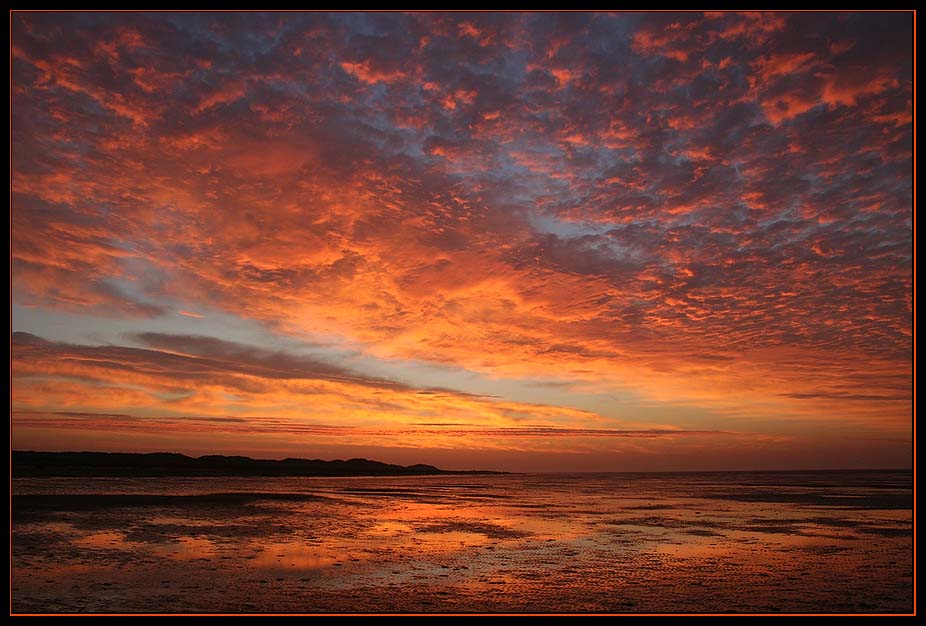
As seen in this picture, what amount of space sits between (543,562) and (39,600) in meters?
14.5

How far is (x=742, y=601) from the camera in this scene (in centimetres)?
1581

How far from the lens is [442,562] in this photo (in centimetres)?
2033

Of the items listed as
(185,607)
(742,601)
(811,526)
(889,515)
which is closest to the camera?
(185,607)

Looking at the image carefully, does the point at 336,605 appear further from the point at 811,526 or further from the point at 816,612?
the point at 811,526

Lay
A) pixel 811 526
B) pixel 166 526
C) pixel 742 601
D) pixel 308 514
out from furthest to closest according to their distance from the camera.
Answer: pixel 308 514 → pixel 811 526 → pixel 166 526 → pixel 742 601

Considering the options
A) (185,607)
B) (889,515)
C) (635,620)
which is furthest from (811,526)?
(185,607)

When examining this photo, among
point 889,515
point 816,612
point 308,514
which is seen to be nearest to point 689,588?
point 816,612

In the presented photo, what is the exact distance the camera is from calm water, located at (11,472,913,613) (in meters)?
15.2

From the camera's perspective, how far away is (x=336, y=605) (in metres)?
14.7

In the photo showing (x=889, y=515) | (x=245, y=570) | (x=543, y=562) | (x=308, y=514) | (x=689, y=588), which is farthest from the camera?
(x=889, y=515)

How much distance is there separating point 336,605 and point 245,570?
5.05 metres

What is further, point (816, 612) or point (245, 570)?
point (245, 570)

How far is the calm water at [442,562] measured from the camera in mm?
15219

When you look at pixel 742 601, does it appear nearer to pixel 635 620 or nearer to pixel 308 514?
pixel 635 620
